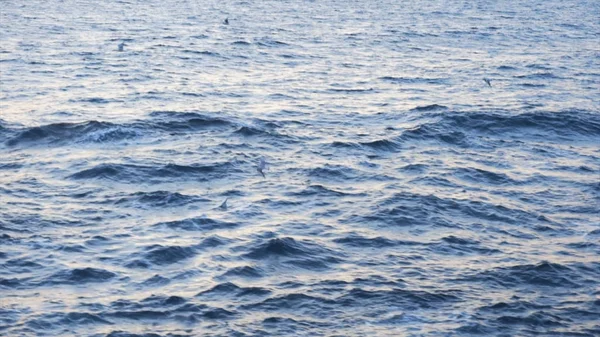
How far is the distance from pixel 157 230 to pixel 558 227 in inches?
429

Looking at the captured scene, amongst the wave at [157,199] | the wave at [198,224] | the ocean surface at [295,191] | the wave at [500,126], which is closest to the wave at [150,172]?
the ocean surface at [295,191]

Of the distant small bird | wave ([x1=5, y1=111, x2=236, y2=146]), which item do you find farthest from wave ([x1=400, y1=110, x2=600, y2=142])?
wave ([x1=5, y1=111, x2=236, y2=146])

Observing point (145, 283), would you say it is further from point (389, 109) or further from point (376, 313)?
point (389, 109)

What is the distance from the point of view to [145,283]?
70.0ft

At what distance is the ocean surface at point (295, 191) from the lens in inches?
807

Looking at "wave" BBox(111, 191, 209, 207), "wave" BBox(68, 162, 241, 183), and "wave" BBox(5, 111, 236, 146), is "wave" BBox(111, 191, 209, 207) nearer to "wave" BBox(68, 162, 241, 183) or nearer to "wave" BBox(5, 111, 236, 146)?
"wave" BBox(68, 162, 241, 183)

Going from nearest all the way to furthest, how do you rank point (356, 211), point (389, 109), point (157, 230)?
point (157, 230) < point (356, 211) < point (389, 109)

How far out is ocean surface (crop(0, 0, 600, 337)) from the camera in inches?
807

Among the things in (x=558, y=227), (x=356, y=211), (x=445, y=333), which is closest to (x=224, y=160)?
(x=356, y=211)

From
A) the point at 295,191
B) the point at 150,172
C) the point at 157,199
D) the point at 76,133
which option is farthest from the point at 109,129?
the point at 295,191

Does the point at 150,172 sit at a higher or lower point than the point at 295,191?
higher

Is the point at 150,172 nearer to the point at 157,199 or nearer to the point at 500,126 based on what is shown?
the point at 157,199

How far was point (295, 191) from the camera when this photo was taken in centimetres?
2784

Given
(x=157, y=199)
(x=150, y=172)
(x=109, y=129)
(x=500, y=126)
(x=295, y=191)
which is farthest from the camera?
(x=500, y=126)
